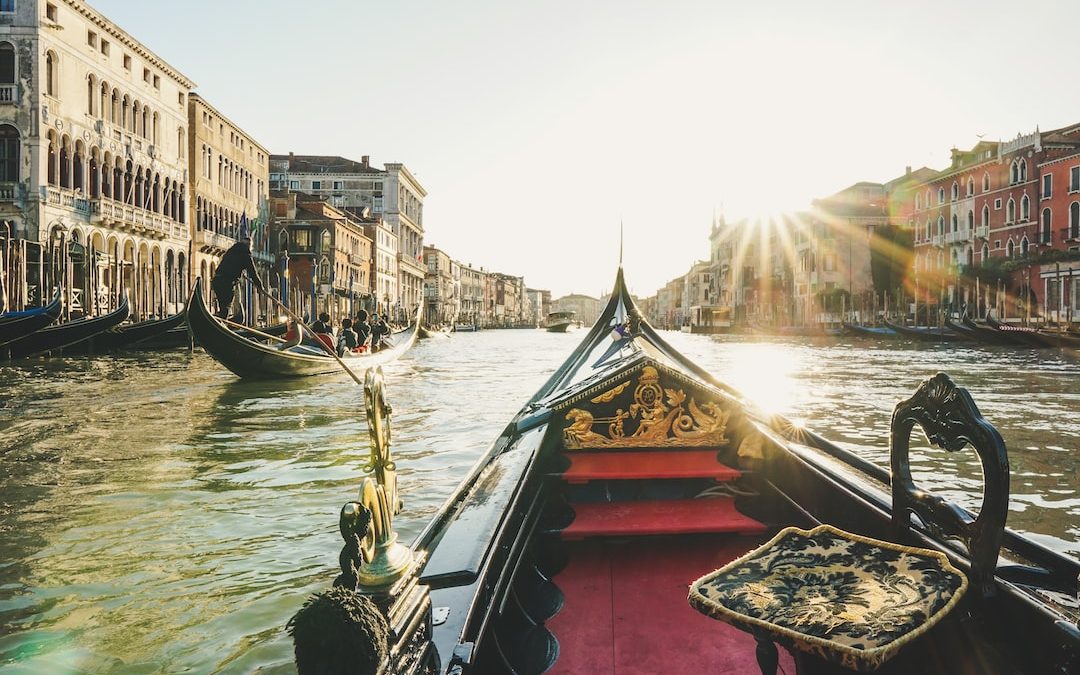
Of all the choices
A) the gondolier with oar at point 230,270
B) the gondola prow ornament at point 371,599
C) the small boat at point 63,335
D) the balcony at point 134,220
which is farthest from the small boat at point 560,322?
the gondola prow ornament at point 371,599

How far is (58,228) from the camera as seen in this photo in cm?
1323

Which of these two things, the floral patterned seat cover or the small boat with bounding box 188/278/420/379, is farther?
the small boat with bounding box 188/278/420/379

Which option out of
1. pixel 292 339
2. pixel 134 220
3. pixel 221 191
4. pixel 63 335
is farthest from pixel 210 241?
pixel 292 339

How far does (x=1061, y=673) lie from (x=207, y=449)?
165 inches

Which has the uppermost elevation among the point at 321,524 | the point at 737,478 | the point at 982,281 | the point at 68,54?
the point at 68,54

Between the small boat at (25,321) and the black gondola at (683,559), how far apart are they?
33.5 feet

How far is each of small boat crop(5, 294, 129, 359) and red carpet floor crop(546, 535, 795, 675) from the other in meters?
11.1

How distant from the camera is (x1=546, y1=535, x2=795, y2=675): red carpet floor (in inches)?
51.4

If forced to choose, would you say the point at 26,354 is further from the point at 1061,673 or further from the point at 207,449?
the point at 1061,673

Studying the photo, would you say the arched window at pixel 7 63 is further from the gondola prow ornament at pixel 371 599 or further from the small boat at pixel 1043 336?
the small boat at pixel 1043 336

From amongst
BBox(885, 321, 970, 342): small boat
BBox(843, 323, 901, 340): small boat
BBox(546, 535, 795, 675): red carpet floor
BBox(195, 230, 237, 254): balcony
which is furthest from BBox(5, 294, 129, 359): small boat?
BBox(843, 323, 901, 340): small boat

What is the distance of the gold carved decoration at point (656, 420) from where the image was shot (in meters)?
2.10

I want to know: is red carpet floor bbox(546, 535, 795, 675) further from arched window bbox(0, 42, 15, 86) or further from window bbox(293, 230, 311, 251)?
window bbox(293, 230, 311, 251)

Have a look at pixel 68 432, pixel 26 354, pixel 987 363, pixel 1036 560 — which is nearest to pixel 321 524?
pixel 1036 560
